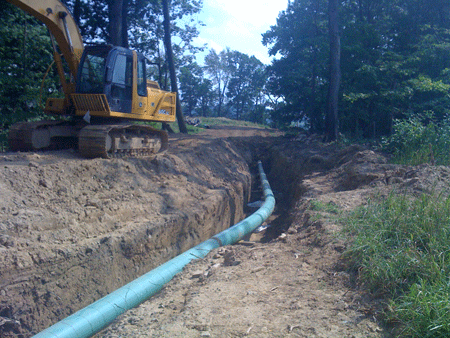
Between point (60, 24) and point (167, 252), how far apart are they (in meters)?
6.40

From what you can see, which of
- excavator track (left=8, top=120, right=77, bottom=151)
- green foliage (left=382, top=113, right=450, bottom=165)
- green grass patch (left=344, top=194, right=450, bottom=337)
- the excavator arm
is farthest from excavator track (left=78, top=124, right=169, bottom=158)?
green foliage (left=382, top=113, right=450, bottom=165)

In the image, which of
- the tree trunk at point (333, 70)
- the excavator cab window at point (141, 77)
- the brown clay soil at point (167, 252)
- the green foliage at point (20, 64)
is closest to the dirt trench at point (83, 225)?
the brown clay soil at point (167, 252)

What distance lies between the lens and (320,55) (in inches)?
766

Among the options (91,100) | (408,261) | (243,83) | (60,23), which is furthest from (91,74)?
(243,83)

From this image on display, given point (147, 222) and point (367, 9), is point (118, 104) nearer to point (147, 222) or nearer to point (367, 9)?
point (147, 222)

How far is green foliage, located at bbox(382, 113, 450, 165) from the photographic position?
8.98 meters

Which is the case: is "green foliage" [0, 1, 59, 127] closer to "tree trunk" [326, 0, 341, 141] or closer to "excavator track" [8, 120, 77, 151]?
"excavator track" [8, 120, 77, 151]

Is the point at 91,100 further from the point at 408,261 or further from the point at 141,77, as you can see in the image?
the point at 408,261

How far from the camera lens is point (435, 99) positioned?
15.4 metres

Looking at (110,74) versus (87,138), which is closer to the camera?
(87,138)

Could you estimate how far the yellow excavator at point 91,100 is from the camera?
8.27 meters

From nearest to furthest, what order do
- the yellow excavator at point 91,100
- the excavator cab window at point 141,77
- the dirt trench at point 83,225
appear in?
the dirt trench at point 83,225 < the yellow excavator at point 91,100 < the excavator cab window at point 141,77

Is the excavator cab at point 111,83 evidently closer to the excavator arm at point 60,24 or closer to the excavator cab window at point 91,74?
the excavator cab window at point 91,74

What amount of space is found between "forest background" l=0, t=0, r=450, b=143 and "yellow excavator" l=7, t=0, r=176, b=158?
1.05 m
